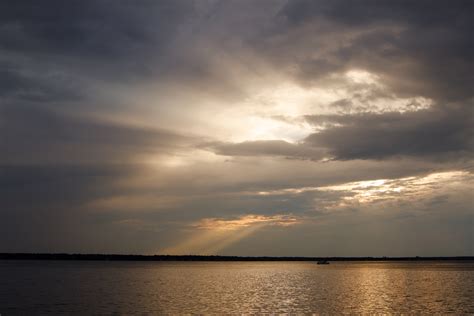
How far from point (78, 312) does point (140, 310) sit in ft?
26.5

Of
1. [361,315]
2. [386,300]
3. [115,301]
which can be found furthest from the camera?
[386,300]

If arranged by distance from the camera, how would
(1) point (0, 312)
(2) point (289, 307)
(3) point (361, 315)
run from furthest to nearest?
1. (2) point (289, 307)
2. (3) point (361, 315)
3. (1) point (0, 312)

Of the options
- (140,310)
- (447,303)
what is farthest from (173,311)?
(447,303)

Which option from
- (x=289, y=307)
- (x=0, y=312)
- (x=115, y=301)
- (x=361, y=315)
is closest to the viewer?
(x=0, y=312)

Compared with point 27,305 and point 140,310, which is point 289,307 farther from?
point 27,305

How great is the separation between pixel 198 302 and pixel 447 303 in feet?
129

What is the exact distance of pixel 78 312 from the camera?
60.7 metres

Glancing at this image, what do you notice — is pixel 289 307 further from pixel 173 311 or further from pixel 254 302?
pixel 173 311

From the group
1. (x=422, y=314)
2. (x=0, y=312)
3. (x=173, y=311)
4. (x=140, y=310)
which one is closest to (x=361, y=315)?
(x=422, y=314)

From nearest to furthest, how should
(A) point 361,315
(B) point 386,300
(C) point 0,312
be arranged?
1. (C) point 0,312
2. (A) point 361,315
3. (B) point 386,300

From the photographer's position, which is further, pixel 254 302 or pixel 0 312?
pixel 254 302

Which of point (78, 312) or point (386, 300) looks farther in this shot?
point (386, 300)

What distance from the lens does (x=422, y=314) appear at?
209 feet

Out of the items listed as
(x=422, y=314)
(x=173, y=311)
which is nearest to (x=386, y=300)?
(x=422, y=314)
